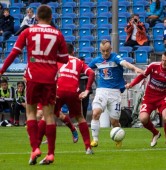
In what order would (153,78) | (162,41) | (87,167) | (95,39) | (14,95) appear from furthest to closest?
(95,39) → (162,41) → (14,95) → (153,78) → (87,167)

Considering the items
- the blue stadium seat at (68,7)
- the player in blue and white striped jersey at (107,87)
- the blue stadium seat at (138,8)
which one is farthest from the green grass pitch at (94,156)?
the blue stadium seat at (68,7)

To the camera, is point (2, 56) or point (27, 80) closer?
point (27, 80)

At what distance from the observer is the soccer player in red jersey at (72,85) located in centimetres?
1394

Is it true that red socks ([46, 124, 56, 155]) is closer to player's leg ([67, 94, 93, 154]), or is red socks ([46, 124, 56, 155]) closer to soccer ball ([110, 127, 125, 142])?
player's leg ([67, 94, 93, 154])

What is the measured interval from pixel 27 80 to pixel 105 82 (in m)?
4.69

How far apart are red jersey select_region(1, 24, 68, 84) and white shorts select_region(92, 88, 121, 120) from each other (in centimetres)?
452

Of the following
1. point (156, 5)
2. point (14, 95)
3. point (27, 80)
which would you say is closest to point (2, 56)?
point (14, 95)

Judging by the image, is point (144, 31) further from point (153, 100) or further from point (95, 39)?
point (153, 100)

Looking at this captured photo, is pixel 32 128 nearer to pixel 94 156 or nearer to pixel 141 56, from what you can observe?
pixel 94 156

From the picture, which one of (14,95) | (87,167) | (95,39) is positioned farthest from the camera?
(95,39)

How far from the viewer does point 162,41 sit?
1139 inches

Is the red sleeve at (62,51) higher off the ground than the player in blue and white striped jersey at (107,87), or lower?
higher

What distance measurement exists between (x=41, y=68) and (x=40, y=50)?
25 centimetres

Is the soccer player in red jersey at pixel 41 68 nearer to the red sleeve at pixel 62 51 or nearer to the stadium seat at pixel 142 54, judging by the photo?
the red sleeve at pixel 62 51
